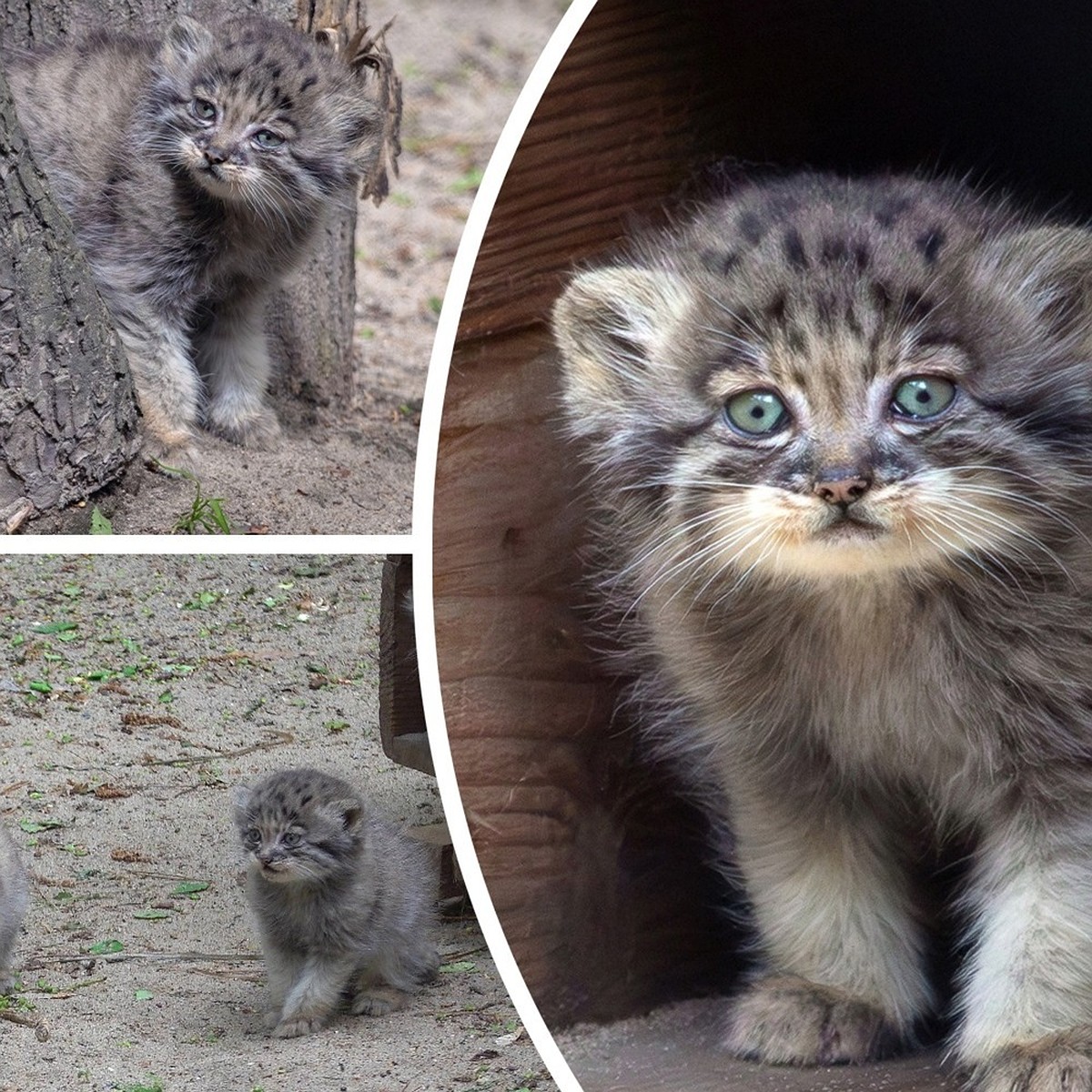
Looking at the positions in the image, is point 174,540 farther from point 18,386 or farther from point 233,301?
point 233,301

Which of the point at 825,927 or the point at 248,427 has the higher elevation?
the point at 248,427

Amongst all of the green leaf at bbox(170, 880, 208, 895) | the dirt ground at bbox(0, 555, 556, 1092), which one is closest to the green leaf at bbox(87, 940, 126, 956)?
the dirt ground at bbox(0, 555, 556, 1092)

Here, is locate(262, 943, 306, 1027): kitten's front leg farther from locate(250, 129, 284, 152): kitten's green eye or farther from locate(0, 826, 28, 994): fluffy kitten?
locate(250, 129, 284, 152): kitten's green eye

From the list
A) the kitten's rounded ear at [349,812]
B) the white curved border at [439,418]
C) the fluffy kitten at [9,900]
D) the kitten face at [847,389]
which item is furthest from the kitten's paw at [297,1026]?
the kitten face at [847,389]

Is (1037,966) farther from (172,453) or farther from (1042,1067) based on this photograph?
(172,453)

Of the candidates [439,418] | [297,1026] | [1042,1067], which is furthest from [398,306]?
[1042,1067]

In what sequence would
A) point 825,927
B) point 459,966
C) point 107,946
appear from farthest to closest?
point 459,966, point 107,946, point 825,927
